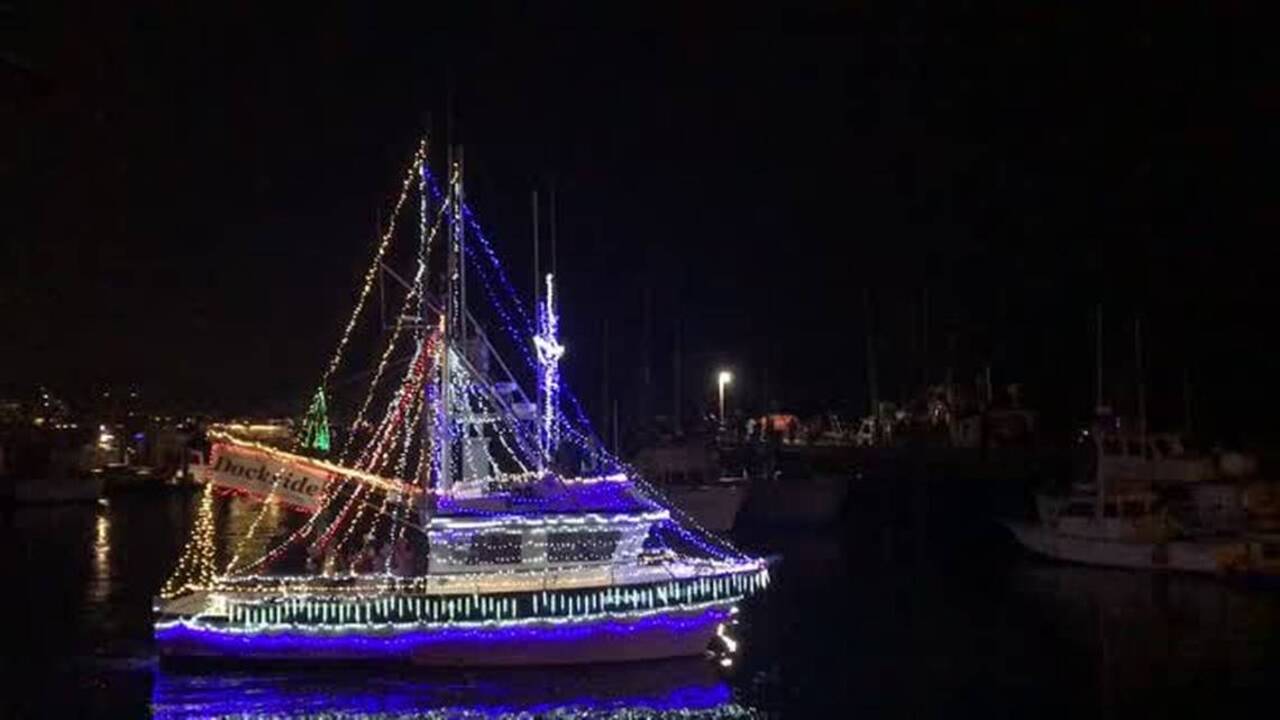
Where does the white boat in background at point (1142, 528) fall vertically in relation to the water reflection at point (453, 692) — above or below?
above

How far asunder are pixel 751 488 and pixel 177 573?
20.6 meters

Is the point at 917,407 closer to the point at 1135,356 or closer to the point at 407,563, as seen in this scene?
the point at 1135,356

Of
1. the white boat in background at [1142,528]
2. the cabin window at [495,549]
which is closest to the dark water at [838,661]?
the white boat in background at [1142,528]

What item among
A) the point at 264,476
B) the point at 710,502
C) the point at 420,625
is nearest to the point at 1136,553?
the point at 710,502

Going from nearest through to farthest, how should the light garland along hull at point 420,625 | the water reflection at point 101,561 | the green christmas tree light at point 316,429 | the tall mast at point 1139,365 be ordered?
the light garland along hull at point 420,625
the green christmas tree light at point 316,429
the water reflection at point 101,561
the tall mast at point 1139,365

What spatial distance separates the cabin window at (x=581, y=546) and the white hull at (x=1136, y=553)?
20040 millimetres

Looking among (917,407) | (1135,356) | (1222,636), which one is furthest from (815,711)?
(917,407)

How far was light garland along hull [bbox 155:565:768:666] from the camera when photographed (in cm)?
2708

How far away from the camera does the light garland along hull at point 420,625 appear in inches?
1066

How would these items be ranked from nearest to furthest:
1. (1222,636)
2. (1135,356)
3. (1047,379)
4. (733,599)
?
1. (733,599)
2. (1222,636)
3. (1135,356)
4. (1047,379)

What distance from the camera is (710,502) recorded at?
51406mm

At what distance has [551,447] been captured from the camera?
3819 centimetres

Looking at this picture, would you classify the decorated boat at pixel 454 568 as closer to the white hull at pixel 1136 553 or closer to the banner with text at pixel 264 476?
the banner with text at pixel 264 476

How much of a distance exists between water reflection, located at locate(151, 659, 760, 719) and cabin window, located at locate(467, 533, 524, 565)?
1.83 meters
